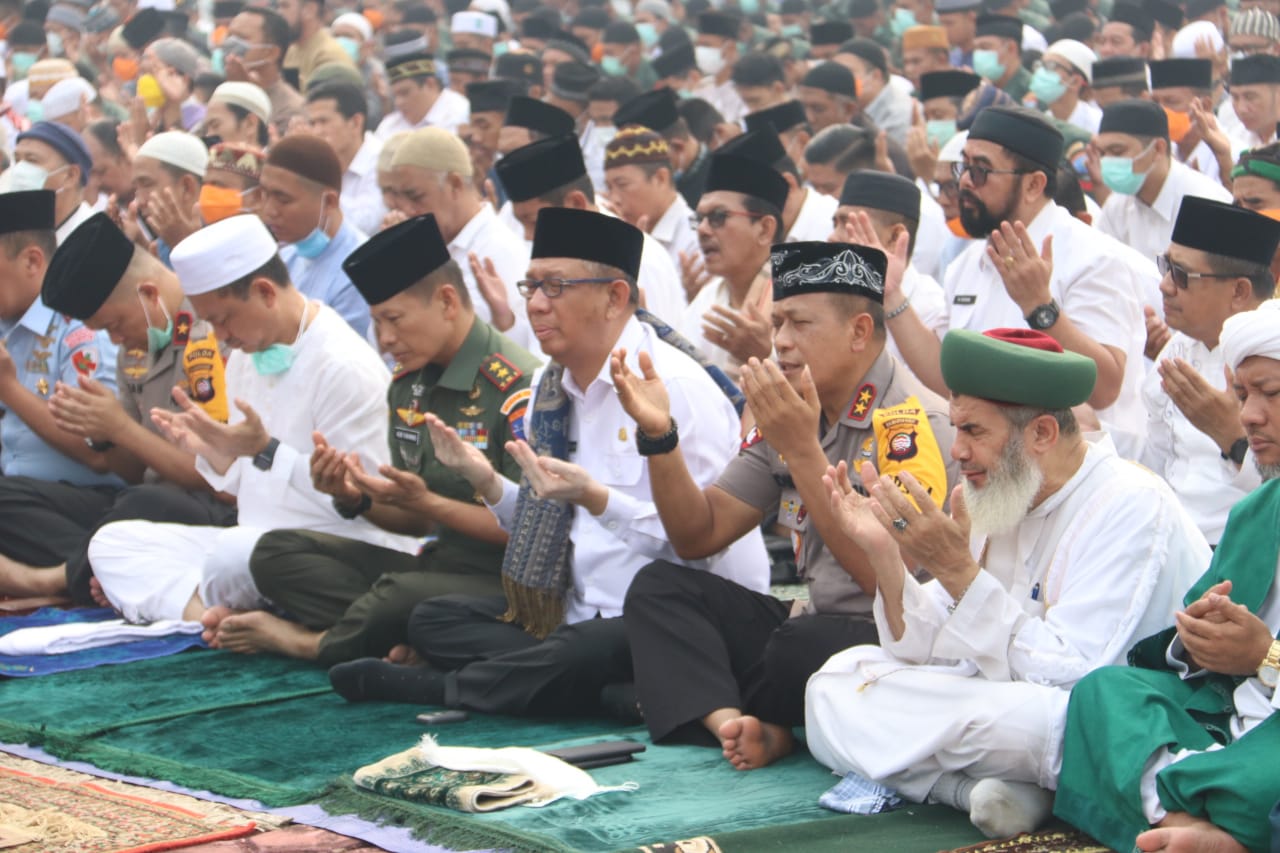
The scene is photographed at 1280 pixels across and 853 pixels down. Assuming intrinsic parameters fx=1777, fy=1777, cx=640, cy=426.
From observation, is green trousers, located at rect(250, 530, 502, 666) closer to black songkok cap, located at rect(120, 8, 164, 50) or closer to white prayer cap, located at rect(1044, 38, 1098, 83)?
white prayer cap, located at rect(1044, 38, 1098, 83)

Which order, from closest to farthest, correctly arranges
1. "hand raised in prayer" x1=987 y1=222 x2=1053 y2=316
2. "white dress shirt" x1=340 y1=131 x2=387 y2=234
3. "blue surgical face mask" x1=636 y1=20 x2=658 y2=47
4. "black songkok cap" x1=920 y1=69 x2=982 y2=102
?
1. "hand raised in prayer" x1=987 y1=222 x2=1053 y2=316
2. "black songkok cap" x1=920 y1=69 x2=982 y2=102
3. "white dress shirt" x1=340 y1=131 x2=387 y2=234
4. "blue surgical face mask" x1=636 y1=20 x2=658 y2=47

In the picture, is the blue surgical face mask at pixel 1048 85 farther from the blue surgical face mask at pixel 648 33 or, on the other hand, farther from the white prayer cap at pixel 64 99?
the blue surgical face mask at pixel 648 33

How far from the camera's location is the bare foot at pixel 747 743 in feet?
14.7

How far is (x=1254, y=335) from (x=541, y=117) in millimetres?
5655

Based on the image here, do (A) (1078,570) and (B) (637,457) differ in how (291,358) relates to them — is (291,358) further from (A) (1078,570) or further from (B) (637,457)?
(A) (1078,570)

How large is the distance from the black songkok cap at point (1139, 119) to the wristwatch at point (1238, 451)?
2.86m

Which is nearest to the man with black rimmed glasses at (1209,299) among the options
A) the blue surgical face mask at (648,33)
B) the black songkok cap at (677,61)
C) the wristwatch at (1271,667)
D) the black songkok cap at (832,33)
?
the wristwatch at (1271,667)

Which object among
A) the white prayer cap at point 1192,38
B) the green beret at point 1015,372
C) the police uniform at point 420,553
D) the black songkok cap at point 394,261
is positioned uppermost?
the white prayer cap at point 1192,38

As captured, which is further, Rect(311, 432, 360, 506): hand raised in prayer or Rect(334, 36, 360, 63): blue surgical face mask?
Rect(334, 36, 360, 63): blue surgical face mask

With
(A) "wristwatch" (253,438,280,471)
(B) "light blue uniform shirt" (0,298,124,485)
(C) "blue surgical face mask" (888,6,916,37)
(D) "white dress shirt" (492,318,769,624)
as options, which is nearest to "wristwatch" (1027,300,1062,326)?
(D) "white dress shirt" (492,318,769,624)

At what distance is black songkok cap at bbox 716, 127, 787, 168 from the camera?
7527mm

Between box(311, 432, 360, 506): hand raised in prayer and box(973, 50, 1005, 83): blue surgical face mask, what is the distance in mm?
7027

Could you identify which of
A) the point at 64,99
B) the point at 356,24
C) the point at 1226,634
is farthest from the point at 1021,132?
the point at 356,24

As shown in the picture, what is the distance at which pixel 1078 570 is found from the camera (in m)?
4.02
